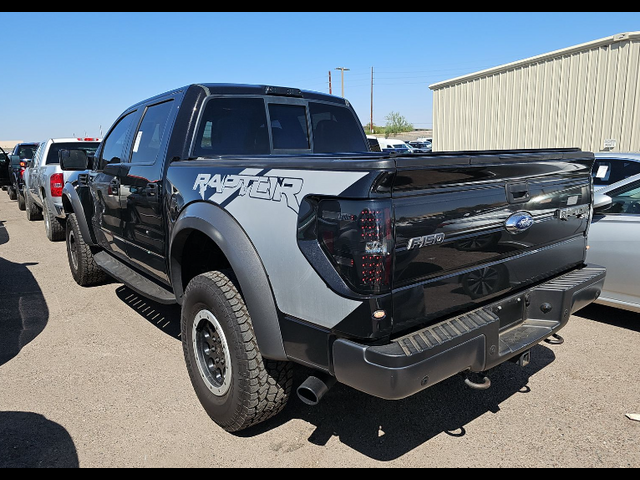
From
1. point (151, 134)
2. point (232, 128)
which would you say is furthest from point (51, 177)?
point (232, 128)

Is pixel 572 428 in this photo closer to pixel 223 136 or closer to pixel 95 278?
pixel 223 136

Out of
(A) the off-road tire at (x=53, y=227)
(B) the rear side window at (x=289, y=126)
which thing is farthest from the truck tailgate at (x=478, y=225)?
(A) the off-road tire at (x=53, y=227)

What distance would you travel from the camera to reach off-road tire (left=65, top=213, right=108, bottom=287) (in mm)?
5676

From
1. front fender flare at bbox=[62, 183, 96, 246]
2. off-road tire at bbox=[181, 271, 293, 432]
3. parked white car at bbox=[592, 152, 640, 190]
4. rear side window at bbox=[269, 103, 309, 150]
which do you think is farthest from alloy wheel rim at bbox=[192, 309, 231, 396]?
parked white car at bbox=[592, 152, 640, 190]

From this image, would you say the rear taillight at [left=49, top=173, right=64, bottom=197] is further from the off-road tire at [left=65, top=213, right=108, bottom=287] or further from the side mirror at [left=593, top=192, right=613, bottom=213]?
the side mirror at [left=593, top=192, right=613, bottom=213]

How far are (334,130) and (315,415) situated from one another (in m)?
2.51

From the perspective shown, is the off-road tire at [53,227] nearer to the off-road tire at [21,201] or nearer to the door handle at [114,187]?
the door handle at [114,187]

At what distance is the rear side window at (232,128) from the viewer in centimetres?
364

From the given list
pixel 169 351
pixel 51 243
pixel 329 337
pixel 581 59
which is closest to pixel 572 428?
pixel 329 337

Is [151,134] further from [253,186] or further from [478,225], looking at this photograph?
[478,225]

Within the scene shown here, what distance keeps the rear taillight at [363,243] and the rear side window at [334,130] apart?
92.0 inches

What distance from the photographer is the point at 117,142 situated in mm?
4848

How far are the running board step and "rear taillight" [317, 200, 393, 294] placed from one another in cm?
186

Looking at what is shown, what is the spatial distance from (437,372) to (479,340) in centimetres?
29
